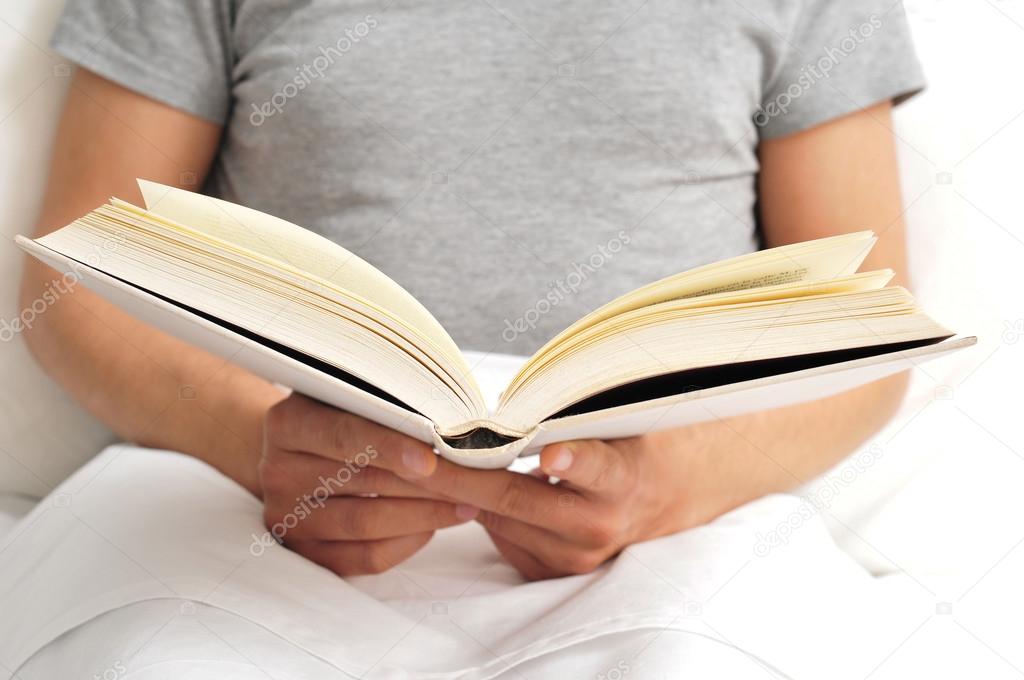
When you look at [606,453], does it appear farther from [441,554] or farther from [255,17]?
[255,17]

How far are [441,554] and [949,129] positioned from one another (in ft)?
2.46

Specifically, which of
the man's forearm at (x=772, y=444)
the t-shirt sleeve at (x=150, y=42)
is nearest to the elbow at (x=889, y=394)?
the man's forearm at (x=772, y=444)

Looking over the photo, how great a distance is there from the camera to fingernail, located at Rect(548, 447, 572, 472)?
1.80 feet

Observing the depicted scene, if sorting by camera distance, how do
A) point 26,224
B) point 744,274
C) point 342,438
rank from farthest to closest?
point 26,224 < point 342,438 < point 744,274

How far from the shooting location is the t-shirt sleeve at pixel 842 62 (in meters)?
0.91

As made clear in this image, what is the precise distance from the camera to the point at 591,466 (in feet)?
1.91

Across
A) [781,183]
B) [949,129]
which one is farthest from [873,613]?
[949,129]

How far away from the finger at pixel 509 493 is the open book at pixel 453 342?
0.09 meters

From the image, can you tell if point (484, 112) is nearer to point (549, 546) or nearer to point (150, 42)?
point (150, 42)

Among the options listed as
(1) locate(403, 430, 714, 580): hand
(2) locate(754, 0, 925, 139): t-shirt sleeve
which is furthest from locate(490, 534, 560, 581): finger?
(2) locate(754, 0, 925, 139): t-shirt sleeve

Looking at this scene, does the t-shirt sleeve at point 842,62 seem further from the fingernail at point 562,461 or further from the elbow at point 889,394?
the fingernail at point 562,461
